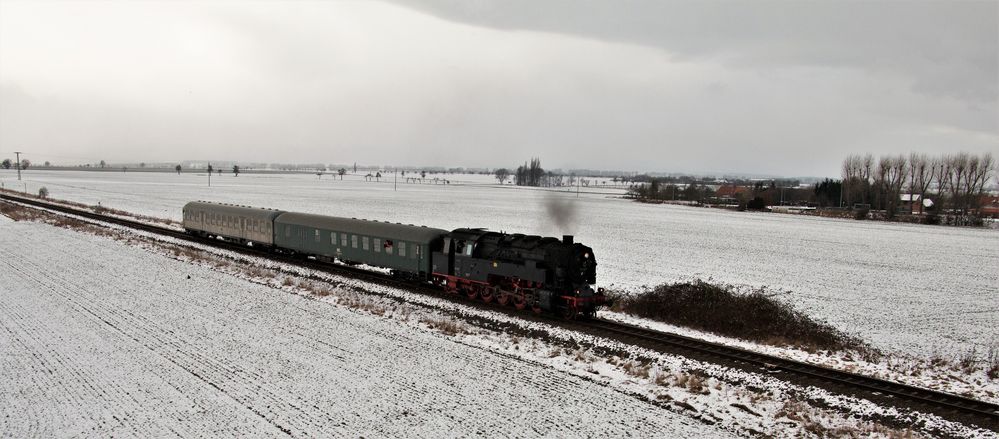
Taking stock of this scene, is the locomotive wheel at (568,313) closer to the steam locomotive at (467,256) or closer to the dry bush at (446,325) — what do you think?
the steam locomotive at (467,256)

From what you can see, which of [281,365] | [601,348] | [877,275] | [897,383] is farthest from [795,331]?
[877,275]

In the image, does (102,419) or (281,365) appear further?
(281,365)

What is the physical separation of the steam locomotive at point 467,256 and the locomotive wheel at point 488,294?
4 centimetres

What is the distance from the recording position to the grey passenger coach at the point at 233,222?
117 ft

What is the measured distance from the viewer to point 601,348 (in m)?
17.0

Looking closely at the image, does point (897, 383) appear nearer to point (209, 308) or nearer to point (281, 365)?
point (281, 365)

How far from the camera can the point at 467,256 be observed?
23.1 meters

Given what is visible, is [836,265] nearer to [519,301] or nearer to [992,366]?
[992,366]

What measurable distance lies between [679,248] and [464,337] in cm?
3098

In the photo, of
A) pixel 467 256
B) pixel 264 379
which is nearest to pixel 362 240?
pixel 467 256

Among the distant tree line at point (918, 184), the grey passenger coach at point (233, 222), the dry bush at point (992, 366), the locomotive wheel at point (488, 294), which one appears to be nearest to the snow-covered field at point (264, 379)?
the locomotive wheel at point (488, 294)

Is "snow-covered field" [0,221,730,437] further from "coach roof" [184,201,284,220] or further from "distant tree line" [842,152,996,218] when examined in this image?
"distant tree line" [842,152,996,218]

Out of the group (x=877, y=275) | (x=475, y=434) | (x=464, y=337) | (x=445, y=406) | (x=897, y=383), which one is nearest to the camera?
(x=475, y=434)

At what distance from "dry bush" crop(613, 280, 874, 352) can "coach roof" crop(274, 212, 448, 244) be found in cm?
906
